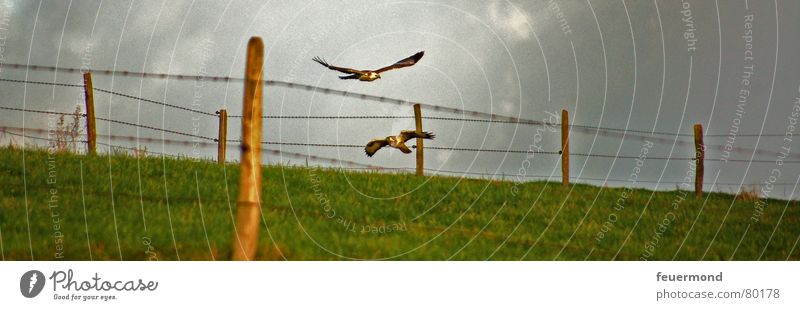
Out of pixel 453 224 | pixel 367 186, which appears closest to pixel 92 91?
pixel 367 186

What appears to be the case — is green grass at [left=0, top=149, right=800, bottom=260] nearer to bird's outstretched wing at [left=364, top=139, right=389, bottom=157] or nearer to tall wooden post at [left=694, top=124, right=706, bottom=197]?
bird's outstretched wing at [left=364, top=139, right=389, bottom=157]

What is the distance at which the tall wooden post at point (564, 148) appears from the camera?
16.9 metres

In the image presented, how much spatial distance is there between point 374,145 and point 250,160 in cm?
368

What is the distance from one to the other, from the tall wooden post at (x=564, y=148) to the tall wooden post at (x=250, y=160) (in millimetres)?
11360

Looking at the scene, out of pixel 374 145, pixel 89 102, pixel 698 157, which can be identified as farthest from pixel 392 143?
pixel 698 157

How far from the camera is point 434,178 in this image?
1395cm

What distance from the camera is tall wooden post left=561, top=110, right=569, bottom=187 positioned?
16891 mm

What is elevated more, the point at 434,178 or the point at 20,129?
the point at 20,129

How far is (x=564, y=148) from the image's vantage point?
1719 centimetres
